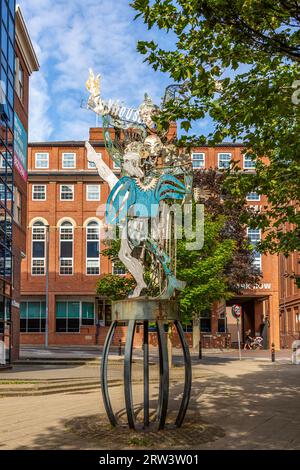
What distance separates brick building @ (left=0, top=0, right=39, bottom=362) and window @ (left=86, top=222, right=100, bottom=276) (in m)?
18.3

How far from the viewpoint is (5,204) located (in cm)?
2512

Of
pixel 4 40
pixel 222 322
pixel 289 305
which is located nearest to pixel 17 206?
pixel 4 40

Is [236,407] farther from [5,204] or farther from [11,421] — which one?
[5,204]

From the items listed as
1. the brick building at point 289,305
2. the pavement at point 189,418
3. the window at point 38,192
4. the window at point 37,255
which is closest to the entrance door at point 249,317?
the brick building at point 289,305

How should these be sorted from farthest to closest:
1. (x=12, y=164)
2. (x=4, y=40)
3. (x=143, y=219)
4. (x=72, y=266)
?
(x=72, y=266)
(x=12, y=164)
(x=4, y=40)
(x=143, y=219)

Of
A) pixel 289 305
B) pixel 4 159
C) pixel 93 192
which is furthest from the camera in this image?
pixel 289 305

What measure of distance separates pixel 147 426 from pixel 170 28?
694cm

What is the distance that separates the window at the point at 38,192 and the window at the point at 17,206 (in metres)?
20.1

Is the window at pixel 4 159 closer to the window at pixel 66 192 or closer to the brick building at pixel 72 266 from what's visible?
the brick building at pixel 72 266

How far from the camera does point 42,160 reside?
2034 inches

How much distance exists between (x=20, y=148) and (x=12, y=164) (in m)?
3.70

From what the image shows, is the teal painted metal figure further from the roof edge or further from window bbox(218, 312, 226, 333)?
window bbox(218, 312, 226, 333)

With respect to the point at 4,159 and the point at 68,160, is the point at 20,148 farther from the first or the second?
the point at 68,160
